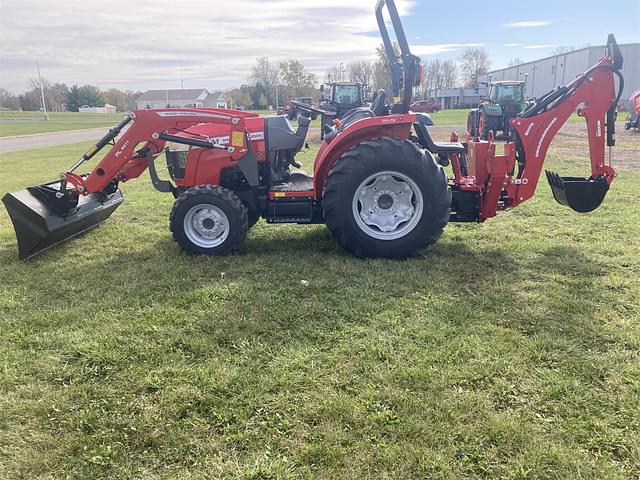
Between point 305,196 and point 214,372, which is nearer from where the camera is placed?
point 214,372

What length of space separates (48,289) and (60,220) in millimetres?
1238

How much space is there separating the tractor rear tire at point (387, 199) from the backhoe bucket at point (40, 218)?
2.99m

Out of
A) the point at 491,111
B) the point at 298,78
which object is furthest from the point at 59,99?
the point at 491,111

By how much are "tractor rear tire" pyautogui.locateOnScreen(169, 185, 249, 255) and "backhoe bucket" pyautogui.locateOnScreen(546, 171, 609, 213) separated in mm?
3531

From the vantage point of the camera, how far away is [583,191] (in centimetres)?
547

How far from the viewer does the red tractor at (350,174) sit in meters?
5.15

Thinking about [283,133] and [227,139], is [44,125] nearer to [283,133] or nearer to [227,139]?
[227,139]

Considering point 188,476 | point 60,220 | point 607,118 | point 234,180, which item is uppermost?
point 607,118

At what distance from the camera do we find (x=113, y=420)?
276cm

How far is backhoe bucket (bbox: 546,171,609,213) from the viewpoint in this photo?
543 cm

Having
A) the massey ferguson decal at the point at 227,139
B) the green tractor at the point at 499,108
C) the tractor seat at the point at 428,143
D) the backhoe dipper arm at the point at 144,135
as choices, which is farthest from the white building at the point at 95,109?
the tractor seat at the point at 428,143

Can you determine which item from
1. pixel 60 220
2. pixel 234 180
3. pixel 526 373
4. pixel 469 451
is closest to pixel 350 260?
pixel 234 180

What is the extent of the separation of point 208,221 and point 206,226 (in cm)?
6

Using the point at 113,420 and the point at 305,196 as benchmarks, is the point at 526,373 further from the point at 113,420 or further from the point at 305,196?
the point at 305,196
